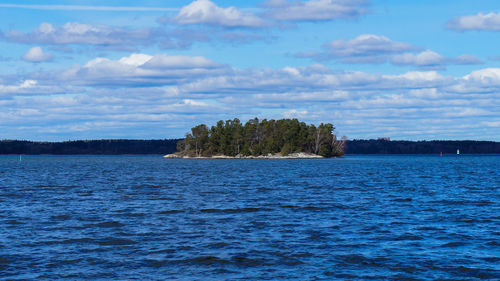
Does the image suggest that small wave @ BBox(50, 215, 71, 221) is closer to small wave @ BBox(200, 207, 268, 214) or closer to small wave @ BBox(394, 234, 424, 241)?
small wave @ BBox(200, 207, 268, 214)

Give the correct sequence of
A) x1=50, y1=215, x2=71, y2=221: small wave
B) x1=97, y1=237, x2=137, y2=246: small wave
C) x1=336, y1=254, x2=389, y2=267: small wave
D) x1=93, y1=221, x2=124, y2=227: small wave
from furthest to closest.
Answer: x1=50, y1=215, x2=71, y2=221: small wave < x1=93, y1=221, x2=124, y2=227: small wave < x1=97, y1=237, x2=137, y2=246: small wave < x1=336, y1=254, x2=389, y2=267: small wave

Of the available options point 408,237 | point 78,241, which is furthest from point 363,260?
point 78,241

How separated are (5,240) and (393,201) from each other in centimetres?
2864

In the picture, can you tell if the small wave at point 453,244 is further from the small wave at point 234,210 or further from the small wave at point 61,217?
the small wave at point 61,217

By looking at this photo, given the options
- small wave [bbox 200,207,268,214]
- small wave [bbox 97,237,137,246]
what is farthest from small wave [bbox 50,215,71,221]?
small wave [bbox 200,207,268,214]

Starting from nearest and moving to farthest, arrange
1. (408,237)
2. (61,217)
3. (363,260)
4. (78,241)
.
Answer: (363,260) < (78,241) < (408,237) < (61,217)

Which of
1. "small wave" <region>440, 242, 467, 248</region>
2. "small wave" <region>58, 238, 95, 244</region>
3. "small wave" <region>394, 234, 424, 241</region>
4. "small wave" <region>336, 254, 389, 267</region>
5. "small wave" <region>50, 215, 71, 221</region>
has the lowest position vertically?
"small wave" <region>58, 238, 95, 244</region>

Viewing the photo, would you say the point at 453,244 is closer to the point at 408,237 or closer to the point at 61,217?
the point at 408,237

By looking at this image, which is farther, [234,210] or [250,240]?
[234,210]

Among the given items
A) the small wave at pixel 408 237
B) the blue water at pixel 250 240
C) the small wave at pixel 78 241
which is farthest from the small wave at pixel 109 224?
the small wave at pixel 408 237

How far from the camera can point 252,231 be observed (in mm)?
27031

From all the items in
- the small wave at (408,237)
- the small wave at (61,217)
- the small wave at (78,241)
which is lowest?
the small wave at (78,241)

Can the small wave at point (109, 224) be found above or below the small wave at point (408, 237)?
below

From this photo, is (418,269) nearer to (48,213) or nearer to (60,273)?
(60,273)
